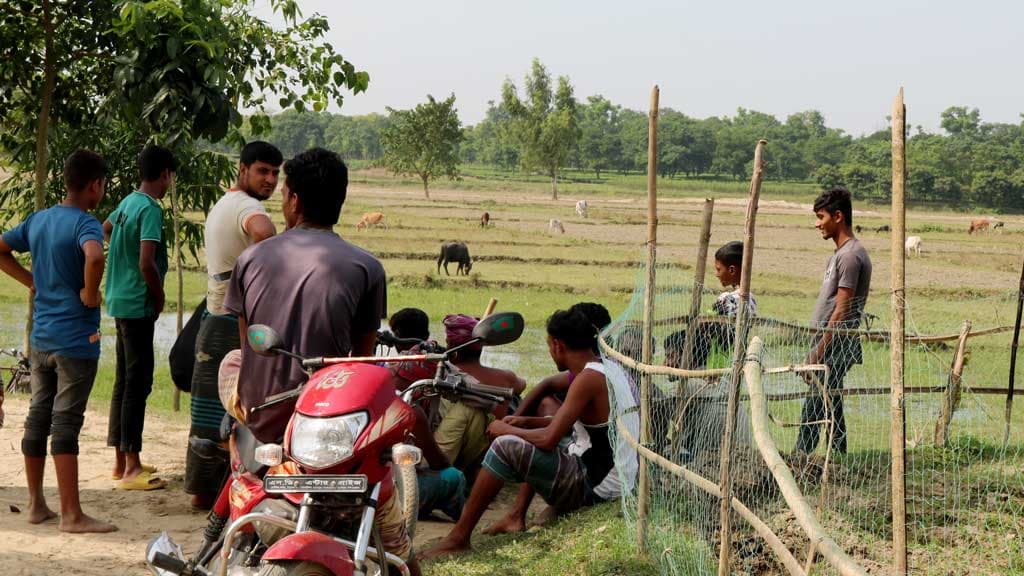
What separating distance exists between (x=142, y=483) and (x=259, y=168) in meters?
2.07

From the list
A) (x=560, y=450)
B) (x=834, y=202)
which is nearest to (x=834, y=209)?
(x=834, y=202)

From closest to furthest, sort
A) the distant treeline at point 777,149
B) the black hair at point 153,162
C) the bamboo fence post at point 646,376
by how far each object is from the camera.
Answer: the bamboo fence post at point 646,376, the black hair at point 153,162, the distant treeline at point 777,149

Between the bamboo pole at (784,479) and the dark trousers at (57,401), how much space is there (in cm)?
327

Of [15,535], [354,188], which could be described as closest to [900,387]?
[15,535]

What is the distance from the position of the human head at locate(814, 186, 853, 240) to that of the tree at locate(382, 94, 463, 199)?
Answer: 51.9 m

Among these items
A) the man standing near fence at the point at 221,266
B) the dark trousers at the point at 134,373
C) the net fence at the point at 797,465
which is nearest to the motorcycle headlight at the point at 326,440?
the net fence at the point at 797,465

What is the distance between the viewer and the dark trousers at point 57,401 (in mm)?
5230

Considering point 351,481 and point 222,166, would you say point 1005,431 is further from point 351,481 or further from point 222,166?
point 222,166

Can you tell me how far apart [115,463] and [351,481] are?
405 cm

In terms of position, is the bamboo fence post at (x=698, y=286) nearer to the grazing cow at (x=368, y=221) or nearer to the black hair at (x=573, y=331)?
the black hair at (x=573, y=331)

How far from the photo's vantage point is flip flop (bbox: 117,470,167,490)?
616 cm

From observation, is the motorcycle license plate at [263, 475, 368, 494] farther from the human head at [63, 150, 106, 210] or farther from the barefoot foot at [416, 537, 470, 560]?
the human head at [63, 150, 106, 210]

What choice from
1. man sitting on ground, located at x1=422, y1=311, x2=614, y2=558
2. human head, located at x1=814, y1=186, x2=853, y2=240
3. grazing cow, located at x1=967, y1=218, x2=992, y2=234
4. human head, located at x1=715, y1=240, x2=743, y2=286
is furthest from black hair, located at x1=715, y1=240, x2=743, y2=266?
grazing cow, located at x1=967, y1=218, x2=992, y2=234

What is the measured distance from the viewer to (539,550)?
5.08 metres
